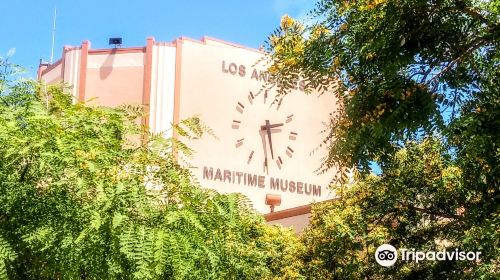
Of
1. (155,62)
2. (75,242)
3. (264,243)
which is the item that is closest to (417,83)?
(75,242)

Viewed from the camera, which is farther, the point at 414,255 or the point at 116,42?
the point at 116,42

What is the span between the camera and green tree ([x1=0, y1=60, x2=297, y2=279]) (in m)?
5.76

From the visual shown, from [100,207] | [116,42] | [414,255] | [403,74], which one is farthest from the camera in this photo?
[116,42]

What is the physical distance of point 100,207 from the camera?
581cm

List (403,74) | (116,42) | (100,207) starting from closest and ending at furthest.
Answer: (100,207)
(403,74)
(116,42)

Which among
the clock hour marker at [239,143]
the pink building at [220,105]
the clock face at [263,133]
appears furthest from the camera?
the clock face at [263,133]

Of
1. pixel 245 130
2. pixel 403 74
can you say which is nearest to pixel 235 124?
pixel 245 130

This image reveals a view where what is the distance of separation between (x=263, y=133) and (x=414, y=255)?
14406mm

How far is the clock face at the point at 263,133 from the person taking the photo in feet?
89.0

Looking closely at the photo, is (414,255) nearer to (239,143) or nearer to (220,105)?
(239,143)

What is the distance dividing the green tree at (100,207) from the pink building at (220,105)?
18.4 metres

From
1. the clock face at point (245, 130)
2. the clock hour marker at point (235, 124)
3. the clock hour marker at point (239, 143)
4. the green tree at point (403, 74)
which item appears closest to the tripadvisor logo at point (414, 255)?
the green tree at point (403, 74)

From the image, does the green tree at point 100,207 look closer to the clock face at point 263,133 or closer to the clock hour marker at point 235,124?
the clock hour marker at point 235,124

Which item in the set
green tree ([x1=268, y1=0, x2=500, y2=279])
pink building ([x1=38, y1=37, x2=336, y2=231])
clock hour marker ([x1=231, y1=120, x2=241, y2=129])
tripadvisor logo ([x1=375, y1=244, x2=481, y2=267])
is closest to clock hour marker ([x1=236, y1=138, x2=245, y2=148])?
pink building ([x1=38, y1=37, x2=336, y2=231])
